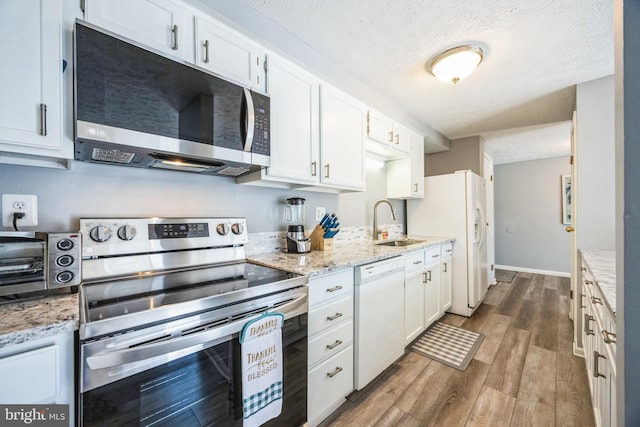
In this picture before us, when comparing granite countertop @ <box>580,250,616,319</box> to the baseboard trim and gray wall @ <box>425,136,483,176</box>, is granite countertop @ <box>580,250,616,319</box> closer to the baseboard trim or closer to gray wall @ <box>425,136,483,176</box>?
gray wall @ <box>425,136,483,176</box>

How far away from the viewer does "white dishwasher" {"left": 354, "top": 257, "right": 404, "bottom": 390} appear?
162cm

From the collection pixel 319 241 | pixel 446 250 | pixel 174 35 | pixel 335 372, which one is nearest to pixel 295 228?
pixel 319 241

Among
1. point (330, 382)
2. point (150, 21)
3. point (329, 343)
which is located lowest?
point (330, 382)

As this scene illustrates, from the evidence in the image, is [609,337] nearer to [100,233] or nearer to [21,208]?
[100,233]

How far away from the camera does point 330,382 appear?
1.45 metres

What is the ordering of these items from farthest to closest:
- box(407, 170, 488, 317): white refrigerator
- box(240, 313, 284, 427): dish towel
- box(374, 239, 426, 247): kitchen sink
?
1. box(407, 170, 488, 317): white refrigerator
2. box(374, 239, 426, 247): kitchen sink
3. box(240, 313, 284, 427): dish towel

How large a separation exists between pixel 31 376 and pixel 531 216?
21.7 feet

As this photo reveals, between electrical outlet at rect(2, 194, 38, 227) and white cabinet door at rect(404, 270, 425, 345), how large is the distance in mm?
2244

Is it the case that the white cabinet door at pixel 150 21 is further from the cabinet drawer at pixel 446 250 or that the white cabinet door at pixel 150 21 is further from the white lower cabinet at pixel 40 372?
the cabinet drawer at pixel 446 250

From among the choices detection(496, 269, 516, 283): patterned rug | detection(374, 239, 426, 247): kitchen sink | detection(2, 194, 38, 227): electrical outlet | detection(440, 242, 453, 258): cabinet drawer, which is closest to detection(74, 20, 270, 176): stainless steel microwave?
detection(2, 194, 38, 227): electrical outlet

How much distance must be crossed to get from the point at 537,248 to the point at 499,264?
74cm

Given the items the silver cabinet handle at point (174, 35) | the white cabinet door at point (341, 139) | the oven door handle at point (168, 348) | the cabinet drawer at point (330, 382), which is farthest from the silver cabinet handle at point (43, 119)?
the cabinet drawer at point (330, 382)

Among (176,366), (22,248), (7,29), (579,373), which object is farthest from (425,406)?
(7,29)

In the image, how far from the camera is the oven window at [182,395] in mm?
743
